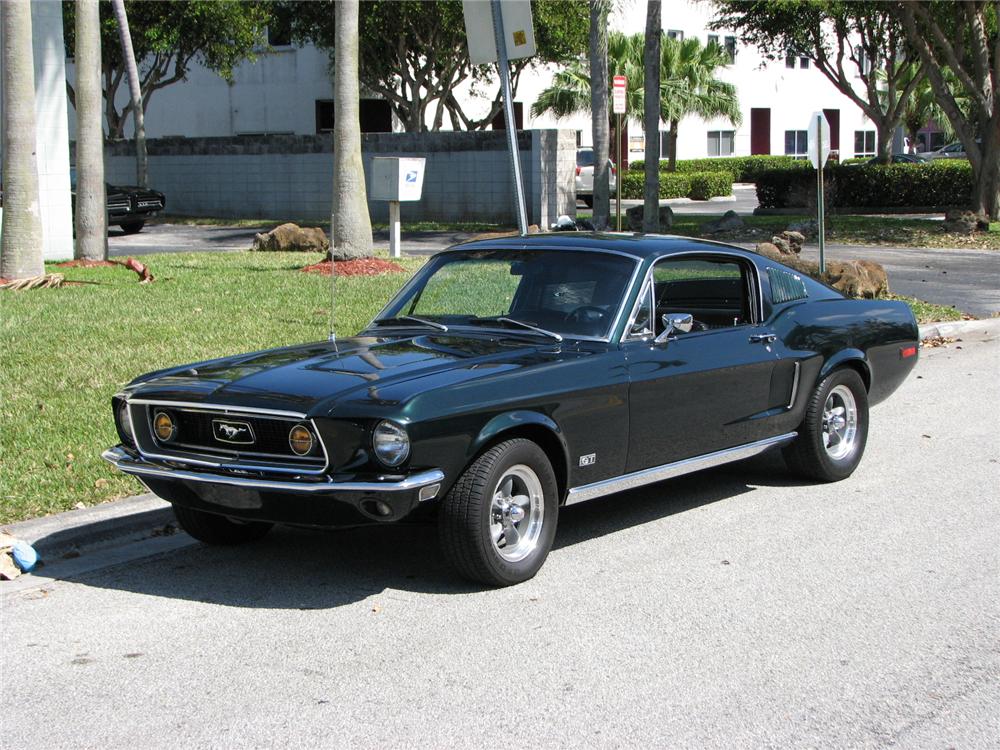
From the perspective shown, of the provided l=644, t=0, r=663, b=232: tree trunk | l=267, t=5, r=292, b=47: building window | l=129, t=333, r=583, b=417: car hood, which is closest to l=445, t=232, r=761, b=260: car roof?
l=129, t=333, r=583, b=417: car hood

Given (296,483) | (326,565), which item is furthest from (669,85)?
(296,483)

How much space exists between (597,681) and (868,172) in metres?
32.3

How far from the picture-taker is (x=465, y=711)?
175 inches

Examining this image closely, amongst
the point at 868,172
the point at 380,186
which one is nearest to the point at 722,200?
the point at 868,172

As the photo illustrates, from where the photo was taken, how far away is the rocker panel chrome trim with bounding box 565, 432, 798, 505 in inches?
243

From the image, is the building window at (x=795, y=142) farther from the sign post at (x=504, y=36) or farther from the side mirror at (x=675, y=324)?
the side mirror at (x=675, y=324)

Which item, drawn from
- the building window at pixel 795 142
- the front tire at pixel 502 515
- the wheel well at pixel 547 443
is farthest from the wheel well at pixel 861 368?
the building window at pixel 795 142

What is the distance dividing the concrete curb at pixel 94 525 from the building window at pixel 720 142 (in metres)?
50.3

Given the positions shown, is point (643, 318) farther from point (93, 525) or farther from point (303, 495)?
point (93, 525)

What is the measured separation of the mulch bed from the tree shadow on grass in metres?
10.3

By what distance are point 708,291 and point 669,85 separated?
131ft

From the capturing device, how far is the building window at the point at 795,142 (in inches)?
2248

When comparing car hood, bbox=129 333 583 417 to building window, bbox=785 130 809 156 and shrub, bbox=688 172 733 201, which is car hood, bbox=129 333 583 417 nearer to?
shrub, bbox=688 172 733 201

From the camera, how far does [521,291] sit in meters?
6.90
